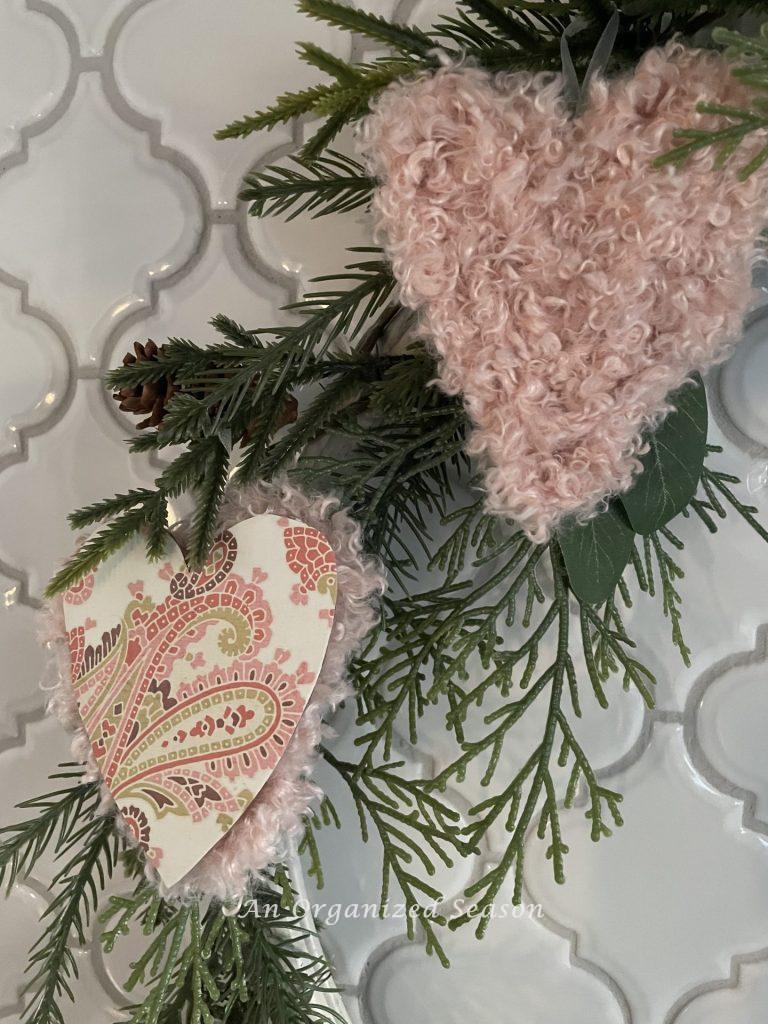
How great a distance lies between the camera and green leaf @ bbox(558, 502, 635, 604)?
1.22 feet

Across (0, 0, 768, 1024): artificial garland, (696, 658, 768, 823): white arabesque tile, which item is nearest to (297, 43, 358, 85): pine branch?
(0, 0, 768, 1024): artificial garland

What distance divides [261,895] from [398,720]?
127 mm

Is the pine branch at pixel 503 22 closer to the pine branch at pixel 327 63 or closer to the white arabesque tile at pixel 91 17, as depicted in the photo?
the pine branch at pixel 327 63

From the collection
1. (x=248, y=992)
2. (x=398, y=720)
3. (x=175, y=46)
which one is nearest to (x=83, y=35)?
(x=175, y=46)

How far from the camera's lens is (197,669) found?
400 mm

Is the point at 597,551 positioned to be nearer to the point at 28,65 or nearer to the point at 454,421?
the point at 454,421

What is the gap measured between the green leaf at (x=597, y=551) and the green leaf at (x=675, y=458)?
11 millimetres

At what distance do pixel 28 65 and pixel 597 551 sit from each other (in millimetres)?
466

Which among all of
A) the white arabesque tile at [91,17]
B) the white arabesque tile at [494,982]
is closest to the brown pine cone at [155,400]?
the white arabesque tile at [91,17]

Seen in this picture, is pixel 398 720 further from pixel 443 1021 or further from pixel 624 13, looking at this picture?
pixel 624 13

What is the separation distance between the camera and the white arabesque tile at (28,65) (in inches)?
20.2

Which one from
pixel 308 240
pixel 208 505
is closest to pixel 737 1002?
pixel 208 505

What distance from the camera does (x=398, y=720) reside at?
51cm

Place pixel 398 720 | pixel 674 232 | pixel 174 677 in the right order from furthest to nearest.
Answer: pixel 398 720
pixel 174 677
pixel 674 232
